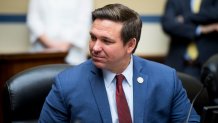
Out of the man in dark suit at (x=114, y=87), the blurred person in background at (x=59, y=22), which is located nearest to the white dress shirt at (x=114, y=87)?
the man in dark suit at (x=114, y=87)

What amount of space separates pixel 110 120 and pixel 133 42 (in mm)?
410

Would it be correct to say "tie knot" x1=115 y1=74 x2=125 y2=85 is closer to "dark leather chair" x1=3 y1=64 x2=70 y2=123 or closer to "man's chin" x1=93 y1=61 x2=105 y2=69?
"man's chin" x1=93 y1=61 x2=105 y2=69

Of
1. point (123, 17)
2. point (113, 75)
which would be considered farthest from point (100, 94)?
point (123, 17)

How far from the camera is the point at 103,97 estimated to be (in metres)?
2.16

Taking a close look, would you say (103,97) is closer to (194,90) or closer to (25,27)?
(194,90)

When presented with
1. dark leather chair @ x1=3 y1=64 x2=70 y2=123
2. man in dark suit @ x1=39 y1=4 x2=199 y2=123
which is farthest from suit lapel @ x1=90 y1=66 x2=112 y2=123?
dark leather chair @ x1=3 y1=64 x2=70 y2=123

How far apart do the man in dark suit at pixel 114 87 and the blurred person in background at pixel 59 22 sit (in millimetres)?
2162

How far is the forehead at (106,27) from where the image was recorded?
82.5 inches

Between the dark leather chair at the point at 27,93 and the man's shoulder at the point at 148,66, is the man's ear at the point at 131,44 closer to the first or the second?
the man's shoulder at the point at 148,66

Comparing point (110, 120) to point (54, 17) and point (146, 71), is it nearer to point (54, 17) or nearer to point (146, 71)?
point (146, 71)

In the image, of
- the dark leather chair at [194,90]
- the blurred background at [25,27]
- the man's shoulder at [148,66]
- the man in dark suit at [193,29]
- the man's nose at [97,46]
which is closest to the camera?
the man's nose at [97,46]

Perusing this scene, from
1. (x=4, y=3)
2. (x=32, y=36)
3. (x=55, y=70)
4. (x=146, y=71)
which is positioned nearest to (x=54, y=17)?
(x=32, y=36)

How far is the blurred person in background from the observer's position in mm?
4398

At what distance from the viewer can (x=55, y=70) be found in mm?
2508
